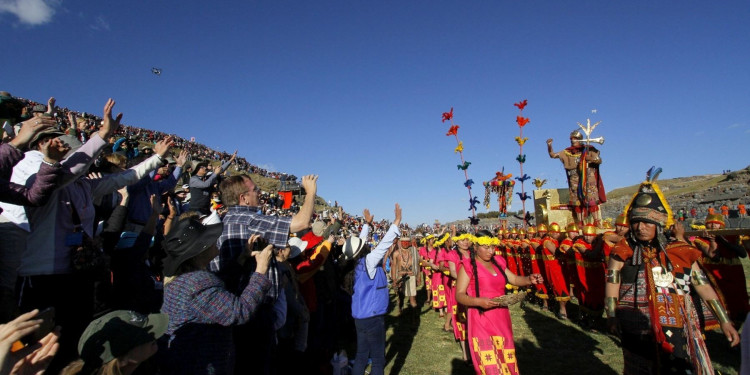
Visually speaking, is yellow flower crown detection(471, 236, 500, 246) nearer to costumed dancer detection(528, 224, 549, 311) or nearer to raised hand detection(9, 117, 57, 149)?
raised hand detection(9, 117, 57, 149)

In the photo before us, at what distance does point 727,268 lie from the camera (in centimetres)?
702

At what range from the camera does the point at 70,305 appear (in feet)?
9.03

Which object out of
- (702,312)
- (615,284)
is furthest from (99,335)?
(702,312)

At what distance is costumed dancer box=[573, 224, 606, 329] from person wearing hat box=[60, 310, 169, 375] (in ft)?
24.3

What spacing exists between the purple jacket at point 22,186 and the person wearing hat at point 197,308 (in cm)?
82

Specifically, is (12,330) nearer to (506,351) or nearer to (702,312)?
(506,351)

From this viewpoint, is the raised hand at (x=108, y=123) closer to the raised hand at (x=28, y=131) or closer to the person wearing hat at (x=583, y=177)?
the raised hand at (x=28, y=131)

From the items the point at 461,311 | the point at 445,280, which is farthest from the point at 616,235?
the point at 445,280

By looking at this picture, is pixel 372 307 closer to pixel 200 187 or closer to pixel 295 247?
pixel 295 247

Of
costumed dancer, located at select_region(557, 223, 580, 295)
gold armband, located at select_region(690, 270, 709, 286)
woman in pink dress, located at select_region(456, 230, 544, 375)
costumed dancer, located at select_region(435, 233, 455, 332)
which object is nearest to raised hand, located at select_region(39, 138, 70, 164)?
woman in pink dress, located at select_region(456, 230, 544, 375)

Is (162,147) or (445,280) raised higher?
(162,147)

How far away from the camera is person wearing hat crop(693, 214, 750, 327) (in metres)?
6.80

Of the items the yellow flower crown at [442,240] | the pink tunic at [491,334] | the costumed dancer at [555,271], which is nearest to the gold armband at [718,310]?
the pink tunic at [491,334]

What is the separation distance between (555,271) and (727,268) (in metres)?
3.04
